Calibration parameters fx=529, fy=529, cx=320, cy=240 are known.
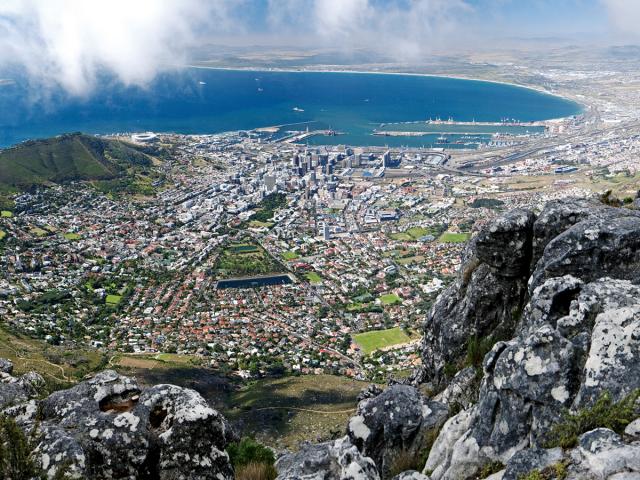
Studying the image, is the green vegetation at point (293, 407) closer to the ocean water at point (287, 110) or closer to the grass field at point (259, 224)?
the grass field at point (259, 224)

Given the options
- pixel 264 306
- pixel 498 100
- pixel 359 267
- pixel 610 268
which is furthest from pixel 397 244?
pixel 498 100

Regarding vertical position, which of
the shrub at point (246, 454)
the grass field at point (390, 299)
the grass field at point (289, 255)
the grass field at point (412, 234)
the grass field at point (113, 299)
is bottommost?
the grass field at point (113, 299)

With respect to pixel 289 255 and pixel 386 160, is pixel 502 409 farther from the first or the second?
pixel 386 160

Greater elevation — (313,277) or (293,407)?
(293,407)

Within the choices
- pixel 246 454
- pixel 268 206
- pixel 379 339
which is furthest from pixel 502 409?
pixel 268 206

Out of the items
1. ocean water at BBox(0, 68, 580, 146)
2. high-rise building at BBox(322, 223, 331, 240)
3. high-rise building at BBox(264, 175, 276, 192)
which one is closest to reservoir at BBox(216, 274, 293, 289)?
high-rise building at BBox(322, 223, 331, 240)

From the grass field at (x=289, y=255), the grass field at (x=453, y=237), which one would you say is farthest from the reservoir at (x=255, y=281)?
the grass field at (x=453, y=237)
